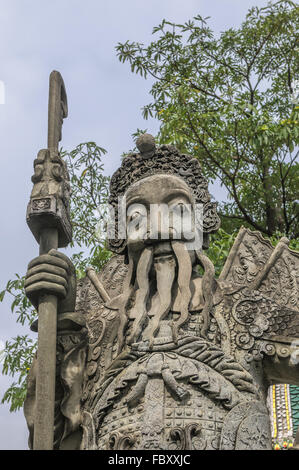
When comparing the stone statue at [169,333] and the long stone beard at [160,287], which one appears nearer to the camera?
the stone statue at [169,333]

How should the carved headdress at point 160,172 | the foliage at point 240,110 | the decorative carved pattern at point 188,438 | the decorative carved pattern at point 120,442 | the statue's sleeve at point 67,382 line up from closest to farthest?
1. the decorative carved pattern at point 188,438
2. the decorative carved pattern at point 120,442
3. the statue's sleeve at point 67,382
4. the carved headdress at point 160,172
5. the foliage at point 240,110

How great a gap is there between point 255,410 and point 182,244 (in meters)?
1.37

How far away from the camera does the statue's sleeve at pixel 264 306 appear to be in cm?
621

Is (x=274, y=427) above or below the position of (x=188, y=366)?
above

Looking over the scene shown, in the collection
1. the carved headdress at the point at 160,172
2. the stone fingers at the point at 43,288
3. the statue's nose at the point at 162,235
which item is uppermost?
the carved headdress at the point at 160,172

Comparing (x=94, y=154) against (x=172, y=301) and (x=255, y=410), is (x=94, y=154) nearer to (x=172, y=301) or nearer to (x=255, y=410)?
(x=172, y=301)

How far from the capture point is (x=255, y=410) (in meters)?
5.86

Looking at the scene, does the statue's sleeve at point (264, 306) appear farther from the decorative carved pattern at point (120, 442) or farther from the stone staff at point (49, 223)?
the stone staff at point (49, 223)

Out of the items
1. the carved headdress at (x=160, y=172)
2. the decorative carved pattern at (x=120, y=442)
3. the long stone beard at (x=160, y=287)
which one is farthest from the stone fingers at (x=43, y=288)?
the decorative carved pattern at (x=120, y=442)

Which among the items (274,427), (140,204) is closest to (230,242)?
(274,427)

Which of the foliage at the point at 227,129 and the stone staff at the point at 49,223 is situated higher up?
the foliage at the point at 227,129

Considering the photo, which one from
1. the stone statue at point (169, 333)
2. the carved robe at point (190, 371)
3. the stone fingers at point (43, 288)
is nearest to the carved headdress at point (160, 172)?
the stone statue at point (169, 333)

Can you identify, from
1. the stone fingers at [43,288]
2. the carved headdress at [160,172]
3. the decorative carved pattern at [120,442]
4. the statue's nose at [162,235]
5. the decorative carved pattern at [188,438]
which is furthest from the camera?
the carved headdress at [160,172]

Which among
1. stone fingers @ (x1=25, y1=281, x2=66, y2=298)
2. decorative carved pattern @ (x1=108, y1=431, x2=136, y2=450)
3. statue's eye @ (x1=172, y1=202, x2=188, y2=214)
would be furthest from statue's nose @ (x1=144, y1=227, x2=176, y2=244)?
decorative carved pattern @ (x1=108, y1=431, x2=136, y2=450)
